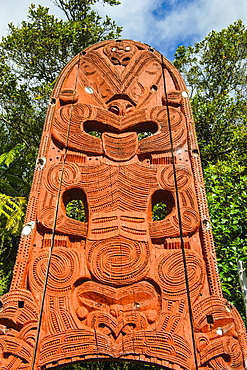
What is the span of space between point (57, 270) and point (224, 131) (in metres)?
7.65

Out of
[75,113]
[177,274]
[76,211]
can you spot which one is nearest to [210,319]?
[177,274]

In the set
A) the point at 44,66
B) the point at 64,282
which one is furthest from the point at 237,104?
the point at 64,282

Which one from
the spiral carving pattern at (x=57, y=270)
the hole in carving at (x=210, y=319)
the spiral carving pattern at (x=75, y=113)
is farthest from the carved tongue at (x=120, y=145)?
the hole in carving at (x=210, y=319)

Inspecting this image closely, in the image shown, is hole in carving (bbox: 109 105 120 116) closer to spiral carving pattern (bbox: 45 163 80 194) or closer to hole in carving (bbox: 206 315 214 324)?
spiral carving pattern (bbox: 45 163 80 194)

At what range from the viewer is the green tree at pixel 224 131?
5.79 m

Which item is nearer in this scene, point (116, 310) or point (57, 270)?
point (116, 310)

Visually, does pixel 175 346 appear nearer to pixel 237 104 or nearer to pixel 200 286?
pixel 200 286

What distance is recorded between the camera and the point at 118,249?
10.9 ft

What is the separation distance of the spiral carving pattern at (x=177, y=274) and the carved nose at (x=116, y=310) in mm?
441

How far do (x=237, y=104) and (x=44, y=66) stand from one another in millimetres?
6032

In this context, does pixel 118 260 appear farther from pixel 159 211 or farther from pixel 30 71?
pixel 30 71

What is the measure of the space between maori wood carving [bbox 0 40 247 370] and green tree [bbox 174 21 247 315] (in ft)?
7.48

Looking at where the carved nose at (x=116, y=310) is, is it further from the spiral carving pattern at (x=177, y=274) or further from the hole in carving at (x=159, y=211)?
the hole in carving at (x=159, y=211)

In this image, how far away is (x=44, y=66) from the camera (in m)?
10.4
